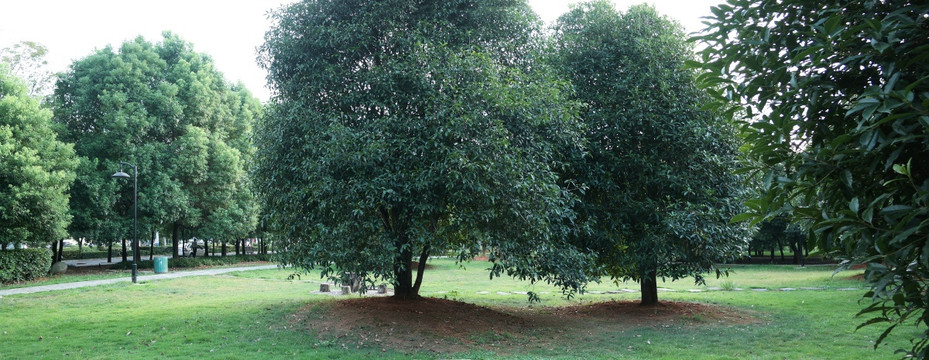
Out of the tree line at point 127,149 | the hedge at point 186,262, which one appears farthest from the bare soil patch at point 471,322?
the hedge at point 186,262

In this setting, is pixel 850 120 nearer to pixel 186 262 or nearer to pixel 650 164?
pixel 650 164

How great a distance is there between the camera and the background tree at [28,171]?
21.2 meters

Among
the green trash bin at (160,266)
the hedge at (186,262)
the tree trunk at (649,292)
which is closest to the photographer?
the tree trunk at (649,292)

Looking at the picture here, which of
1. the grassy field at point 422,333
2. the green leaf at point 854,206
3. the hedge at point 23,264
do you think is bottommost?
the grassy field at point 422,333

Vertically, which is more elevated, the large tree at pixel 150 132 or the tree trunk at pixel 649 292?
the large tree at pixel 150 132

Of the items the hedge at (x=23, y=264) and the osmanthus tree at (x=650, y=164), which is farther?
the hedge at (x=23, y=264)

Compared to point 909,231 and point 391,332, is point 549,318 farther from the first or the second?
point 909,231

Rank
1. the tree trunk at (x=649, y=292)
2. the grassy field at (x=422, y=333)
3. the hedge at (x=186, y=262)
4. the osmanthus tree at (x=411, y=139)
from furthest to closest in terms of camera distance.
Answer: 1. the hedge at (x=186, y=262)
2. the tree trunk at (x=649, y=292)
3. the osmanthus tree at (x=411, y=139)
4. the grassy field at (x=422, y=333)

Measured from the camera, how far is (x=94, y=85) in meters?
27.8

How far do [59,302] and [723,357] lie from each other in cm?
1631

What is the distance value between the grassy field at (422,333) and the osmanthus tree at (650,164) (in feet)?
4.96

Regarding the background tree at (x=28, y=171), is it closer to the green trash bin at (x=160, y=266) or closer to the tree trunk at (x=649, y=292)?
the green trash bin at (x=160, y=266)

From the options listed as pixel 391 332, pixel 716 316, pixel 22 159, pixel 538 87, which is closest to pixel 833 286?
pixel 716 316

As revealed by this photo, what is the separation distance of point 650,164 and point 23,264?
23.5 meters
